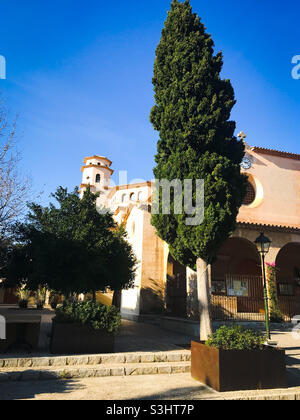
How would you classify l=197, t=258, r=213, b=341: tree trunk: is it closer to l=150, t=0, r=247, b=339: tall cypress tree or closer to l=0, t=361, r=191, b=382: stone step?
l=150, t=0, r=247, b=339: tall cypress tree

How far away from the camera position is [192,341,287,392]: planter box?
17.1ft

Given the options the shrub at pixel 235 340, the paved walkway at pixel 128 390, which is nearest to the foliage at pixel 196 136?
the shrub at pixel 235 340

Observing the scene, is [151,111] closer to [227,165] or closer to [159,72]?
[159,72]

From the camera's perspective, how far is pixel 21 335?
7121 millimetres

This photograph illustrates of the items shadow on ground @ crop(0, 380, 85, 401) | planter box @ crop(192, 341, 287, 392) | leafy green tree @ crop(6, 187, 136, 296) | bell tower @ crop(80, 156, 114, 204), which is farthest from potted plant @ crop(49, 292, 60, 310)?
bell tower @ crop(80, 156, 114, 204)

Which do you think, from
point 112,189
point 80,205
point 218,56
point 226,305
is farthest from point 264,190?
point 112,189

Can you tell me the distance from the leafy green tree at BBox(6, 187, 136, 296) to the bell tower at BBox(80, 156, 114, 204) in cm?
4127

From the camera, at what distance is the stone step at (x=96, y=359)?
6.03 m

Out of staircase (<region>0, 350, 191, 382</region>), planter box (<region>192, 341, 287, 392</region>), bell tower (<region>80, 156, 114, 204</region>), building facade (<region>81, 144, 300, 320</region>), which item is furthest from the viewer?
bell tower (<region>80, 156, 114, 204</region>)

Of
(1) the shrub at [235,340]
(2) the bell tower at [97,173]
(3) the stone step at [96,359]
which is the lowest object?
(3) the stone step at [96,359]

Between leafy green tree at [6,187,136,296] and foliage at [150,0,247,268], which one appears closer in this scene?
foliage at [150,0,247,268]

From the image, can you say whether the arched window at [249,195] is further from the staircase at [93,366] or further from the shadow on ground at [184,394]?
the shadow on ground at [184,394]

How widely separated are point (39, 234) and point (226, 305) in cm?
831
